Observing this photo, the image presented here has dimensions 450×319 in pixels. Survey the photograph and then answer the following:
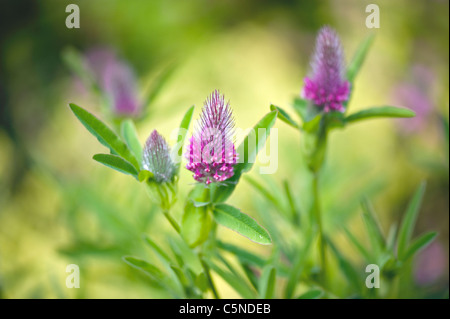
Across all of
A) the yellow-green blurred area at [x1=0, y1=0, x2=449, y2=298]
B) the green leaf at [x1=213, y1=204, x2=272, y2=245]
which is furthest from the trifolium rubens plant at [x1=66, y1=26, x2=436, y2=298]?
the yellow-green blurred area at [x1=0, y1=0, x2=449, y2=298]

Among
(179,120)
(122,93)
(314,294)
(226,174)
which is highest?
(179,120)

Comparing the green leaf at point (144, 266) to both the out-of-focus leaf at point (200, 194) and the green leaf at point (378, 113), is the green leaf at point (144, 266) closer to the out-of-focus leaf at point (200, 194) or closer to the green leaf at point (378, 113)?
the out-of-focus leaf at point (200, 194)

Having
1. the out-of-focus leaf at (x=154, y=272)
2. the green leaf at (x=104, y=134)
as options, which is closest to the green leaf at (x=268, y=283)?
the out-of-focus leaf at (x=154, y=272)

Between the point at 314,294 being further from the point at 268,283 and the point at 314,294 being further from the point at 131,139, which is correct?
the point at 131,139

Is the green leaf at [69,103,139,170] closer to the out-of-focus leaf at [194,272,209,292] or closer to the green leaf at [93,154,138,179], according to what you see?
the green leaf at [93,154,138,179]

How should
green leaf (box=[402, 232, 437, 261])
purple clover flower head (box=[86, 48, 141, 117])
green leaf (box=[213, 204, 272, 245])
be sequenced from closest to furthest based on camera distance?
green leaf (box=[213, 204, 272, 245]), green leaf (box=[402, 232, 437, 261]), purple clover flower head (box=[86, 48, 141, 117])

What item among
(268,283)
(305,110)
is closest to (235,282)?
(268,283)
